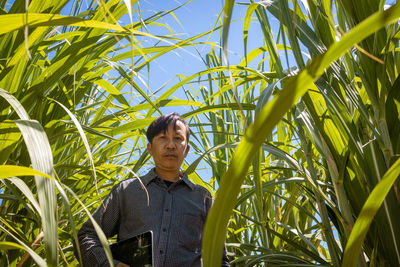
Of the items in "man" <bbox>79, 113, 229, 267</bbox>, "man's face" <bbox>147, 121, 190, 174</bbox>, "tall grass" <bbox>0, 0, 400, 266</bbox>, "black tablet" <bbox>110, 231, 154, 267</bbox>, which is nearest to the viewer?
"tall grass" <bbox>0, 0, 400, 266</bbox>

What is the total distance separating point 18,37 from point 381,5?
64 cm

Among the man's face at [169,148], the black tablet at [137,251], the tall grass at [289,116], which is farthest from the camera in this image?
the man's face at [169,148]

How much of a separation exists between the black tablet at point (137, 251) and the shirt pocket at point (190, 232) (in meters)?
0.20

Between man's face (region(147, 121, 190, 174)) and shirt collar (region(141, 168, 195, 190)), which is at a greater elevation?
man's face (region(147, 121, 190, 174))

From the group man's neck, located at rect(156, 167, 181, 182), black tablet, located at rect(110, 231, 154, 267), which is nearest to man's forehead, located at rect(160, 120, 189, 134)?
man's neck, located at rect(156, 167, 181, 182)

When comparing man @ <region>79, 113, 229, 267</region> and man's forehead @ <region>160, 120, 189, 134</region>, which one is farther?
man's forehead @ <region>160, 120, 189, 134</region>

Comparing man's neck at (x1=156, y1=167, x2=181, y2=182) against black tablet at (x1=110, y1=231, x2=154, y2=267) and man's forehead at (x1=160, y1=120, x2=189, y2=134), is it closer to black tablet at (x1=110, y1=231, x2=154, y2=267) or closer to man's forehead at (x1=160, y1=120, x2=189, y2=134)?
man's forehead at (x1=160, y1=120, x2=189, y2=134)

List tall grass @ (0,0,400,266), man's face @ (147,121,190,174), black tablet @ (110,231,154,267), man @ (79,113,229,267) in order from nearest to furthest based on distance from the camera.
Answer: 1. tall grass @ (0,0,400,266)
2. black tablet @ (110,231,154,267)
3. man @ (79,113,229,267)
4. man's face @ (147,121,190,174)

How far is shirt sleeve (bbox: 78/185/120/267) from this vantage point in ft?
Result: 3.15

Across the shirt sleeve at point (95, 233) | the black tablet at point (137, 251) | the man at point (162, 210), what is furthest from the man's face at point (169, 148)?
the black tablet at point (137, 251)

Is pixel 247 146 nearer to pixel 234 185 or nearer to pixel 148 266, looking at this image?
pixel 234 185

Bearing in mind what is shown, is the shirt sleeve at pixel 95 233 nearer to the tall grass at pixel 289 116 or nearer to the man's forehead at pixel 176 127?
the tall grass at pixel 289 116

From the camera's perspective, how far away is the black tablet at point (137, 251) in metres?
0.87

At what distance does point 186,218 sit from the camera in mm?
1119
